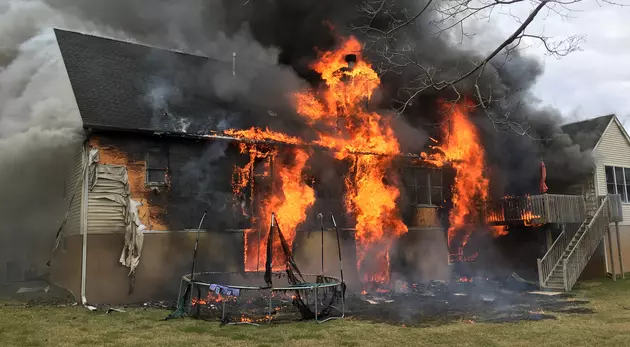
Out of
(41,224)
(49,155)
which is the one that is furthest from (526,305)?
(41,224)

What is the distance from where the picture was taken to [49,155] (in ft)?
48.8

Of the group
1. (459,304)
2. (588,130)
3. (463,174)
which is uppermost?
(588,130)

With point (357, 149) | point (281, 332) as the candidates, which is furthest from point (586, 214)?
point (281, 332)

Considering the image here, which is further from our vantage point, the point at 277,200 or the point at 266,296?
the point at 277,200

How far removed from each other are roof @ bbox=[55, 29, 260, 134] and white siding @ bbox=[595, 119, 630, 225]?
1656 centimetres

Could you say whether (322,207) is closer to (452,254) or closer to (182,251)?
(182,251)

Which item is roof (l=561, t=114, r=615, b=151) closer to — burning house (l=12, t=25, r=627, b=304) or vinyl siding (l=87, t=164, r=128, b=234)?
burning house (l=12, t=25, r=627, b=304)

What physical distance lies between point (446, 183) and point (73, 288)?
46.9ft

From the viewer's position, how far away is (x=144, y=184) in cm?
1379

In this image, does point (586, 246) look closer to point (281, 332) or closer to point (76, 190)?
point (281, 332)

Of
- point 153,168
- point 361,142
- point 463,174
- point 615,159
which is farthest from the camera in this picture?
point 615,159

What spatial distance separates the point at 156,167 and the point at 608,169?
67.4 ft

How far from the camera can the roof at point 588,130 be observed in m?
22.4

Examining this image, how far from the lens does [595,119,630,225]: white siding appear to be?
2216 cm
